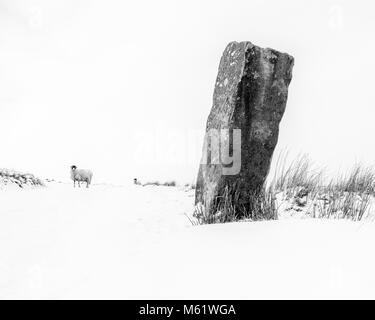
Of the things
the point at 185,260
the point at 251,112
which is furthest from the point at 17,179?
the point at 185,260

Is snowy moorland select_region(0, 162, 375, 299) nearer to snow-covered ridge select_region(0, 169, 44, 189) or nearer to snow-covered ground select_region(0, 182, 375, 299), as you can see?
snow-covered ground select_region(0, 182, 375, 299)

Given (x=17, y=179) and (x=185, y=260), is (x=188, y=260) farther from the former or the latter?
(x=17, y=179)

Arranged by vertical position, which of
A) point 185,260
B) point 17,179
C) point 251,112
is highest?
point 251,112

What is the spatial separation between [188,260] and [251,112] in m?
2.43

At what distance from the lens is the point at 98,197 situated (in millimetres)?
7500

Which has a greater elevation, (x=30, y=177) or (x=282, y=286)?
(x=282, y=286)

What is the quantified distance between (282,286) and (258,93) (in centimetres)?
295

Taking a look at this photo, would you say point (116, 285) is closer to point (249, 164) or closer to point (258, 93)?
point (249, 164)

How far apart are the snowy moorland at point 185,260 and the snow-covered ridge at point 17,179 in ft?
15.4

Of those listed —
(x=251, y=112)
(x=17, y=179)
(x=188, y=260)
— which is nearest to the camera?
(x=188, y=260)

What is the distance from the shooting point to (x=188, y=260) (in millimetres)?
2879

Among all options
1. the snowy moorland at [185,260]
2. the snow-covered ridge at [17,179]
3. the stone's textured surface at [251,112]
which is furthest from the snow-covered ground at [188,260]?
the snow-covered ridge at [17,179]

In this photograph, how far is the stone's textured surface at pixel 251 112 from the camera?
4820 mm
